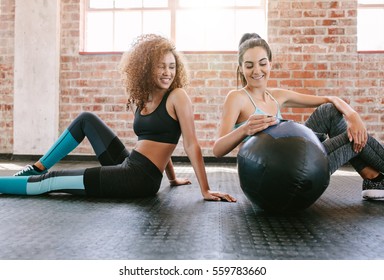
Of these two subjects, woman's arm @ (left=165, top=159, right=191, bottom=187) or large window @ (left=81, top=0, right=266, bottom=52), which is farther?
large window @ (left=81, top=0, right=266, bottom=52)

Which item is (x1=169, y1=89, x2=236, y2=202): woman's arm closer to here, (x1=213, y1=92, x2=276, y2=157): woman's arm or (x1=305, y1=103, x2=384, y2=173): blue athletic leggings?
(x1=213, y1=92, x2=276, y2=157): woman's arm

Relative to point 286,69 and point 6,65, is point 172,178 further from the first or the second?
point 6,65

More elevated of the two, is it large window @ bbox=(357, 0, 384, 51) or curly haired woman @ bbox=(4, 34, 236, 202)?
large window @ bbox=(357, 0, 384, 51)

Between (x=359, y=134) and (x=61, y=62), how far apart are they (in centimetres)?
445

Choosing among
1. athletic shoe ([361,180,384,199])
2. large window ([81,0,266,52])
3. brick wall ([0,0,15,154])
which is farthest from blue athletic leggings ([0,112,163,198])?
brick wall ([0,0,15,154])

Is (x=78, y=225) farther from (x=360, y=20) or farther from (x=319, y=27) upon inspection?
(x=360, y=20)

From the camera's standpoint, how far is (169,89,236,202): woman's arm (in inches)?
85.8

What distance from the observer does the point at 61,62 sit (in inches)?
214

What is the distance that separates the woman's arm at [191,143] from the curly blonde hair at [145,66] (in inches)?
7.7

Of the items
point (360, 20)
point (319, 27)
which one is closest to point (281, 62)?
point (319, 27)

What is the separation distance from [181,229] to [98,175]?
0.82m

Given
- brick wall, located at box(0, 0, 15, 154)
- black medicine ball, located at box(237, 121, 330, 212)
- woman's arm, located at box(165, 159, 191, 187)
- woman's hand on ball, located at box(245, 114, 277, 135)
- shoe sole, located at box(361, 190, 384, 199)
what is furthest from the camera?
brick wall, located at box(0, 0, 15, 154)

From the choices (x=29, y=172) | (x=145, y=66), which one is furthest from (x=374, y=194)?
(x=29, y=172)

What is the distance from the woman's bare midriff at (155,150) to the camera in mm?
2294
